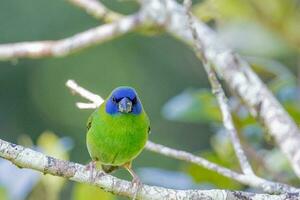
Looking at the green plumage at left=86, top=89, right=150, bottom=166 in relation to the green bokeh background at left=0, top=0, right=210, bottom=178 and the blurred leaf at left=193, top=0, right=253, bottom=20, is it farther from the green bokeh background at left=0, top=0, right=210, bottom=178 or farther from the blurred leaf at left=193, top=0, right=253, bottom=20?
the green bokeh background at left=0, top=0, right=210, bottom=178

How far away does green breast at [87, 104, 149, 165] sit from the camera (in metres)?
2.94

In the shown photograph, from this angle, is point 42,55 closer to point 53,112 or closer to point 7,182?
point 7,182

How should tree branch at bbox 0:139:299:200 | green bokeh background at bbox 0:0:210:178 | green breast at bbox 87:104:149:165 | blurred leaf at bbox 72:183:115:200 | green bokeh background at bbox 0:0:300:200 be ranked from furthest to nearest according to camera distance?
green bokeh background at bbox 0:0:210:178 < green bokeh background at bbox 0:0:300:200 < blurred leaf at bbox 72:183:115:200 < green breast at bbox 87:104:149:165 < tree branch at bbox 0:139:299:200

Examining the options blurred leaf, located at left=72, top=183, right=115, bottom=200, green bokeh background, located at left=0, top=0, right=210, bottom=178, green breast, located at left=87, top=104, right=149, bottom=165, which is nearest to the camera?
green breast, located at left=87, top=104, right=149, bottom=165

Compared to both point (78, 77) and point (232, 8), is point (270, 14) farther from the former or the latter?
point (78, 77)

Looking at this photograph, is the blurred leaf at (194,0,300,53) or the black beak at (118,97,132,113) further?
the blurred leaf at (194,0,300,53)

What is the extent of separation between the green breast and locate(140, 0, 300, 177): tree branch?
409 mm

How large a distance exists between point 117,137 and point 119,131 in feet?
0.09

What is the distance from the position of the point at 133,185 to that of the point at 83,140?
5464mm

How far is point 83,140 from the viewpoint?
7.88m

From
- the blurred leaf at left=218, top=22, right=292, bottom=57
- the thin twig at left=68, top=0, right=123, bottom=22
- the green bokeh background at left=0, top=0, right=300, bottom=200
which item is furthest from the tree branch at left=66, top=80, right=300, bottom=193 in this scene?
the green bokeh background at left=0, top=0, right=300, bottom=200

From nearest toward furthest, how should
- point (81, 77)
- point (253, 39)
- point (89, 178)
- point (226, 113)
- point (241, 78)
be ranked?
point (89, 178) → point (226, 113) → point (241, 78) → point (253, 39) → point (81, 77)

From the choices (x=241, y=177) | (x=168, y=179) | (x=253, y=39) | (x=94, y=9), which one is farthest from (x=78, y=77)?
(x=241, y=177)

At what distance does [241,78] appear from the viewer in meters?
3.24
